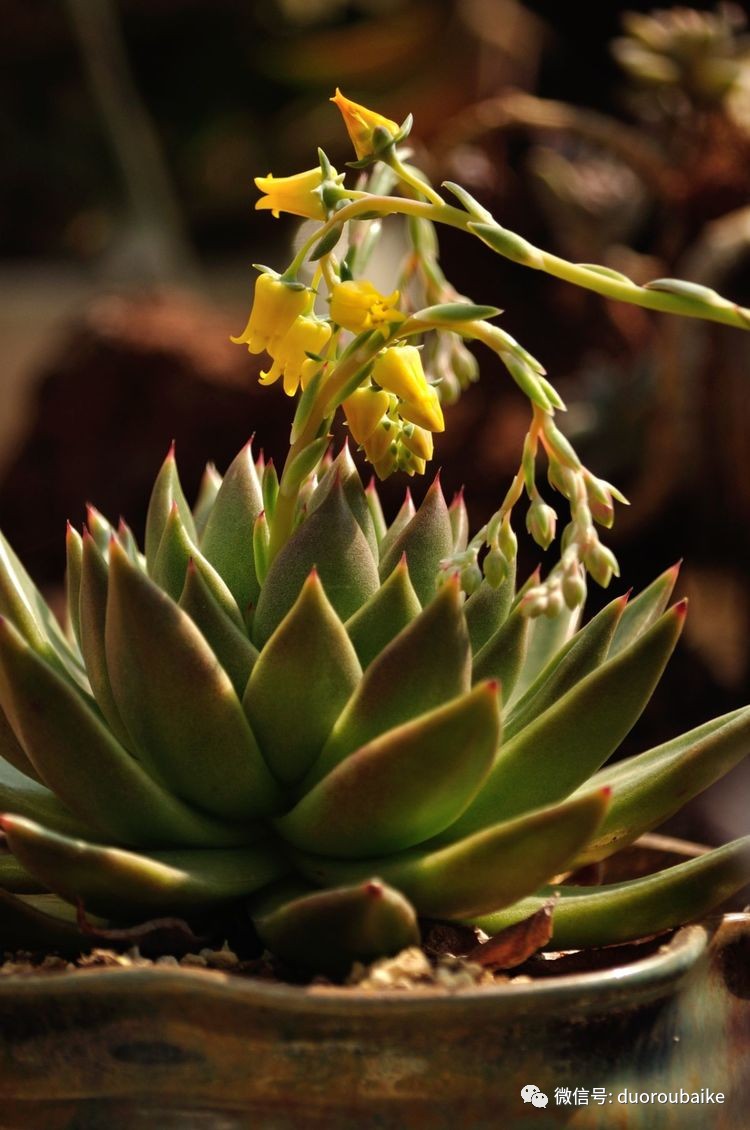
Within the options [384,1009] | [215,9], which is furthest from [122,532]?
[215,9]

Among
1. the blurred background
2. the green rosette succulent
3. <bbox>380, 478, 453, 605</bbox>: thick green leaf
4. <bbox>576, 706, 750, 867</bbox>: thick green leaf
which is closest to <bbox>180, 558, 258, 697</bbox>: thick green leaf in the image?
the green rosette succulent

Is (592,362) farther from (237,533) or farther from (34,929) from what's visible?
(34,929)

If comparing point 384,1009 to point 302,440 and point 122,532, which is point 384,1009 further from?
point 122,532

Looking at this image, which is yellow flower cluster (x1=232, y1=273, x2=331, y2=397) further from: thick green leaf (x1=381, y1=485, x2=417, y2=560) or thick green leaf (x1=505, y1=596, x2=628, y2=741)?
thick green leaf (x1=505, y1=596, x2=628, y2=741)

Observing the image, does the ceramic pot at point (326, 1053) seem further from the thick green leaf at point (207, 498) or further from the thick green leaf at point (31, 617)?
the thick green leaf at point (207, 498)

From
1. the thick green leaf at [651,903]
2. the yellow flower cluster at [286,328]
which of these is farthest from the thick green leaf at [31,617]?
the thick green leaf at [651,903]

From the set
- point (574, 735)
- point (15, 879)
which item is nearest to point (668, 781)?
point (574, 735)
